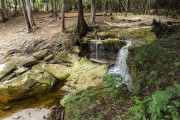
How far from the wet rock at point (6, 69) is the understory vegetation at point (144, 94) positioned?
4.27m

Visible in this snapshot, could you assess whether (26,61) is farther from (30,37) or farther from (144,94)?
(144,94)

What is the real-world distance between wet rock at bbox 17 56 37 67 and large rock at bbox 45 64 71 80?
0.88 m

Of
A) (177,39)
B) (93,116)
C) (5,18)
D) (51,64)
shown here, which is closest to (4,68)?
(51,64)

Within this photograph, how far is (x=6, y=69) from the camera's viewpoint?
12039mm

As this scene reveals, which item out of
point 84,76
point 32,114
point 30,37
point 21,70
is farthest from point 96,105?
point 30,37

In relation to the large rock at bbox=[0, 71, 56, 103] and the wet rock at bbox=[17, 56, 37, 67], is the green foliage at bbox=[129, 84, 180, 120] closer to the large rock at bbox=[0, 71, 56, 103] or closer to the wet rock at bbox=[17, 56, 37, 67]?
the large rock at bbox=[0, 71, 56, 103]

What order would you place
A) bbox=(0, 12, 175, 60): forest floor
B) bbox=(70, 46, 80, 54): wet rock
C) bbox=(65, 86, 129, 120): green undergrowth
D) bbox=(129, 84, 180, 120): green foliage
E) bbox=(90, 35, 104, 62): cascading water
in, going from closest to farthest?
1. bbox=(129, 84, 180, 120): green foliage
2. bbox=(65, 86, 129, 120): green undergrowth
3. bbox=(90, 35, 104, 62): cascading water
4. bbox=(70, 46, 80, 54): wet rock
5. bbox=(0, 12, 175, 60): forest floor

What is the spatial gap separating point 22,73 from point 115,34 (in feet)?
21.4

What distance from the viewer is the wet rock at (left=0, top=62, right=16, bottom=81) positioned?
11695mm

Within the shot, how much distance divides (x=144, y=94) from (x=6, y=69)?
8095mm

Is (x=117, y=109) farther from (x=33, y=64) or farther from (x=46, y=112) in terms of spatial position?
(x=33, y=64)

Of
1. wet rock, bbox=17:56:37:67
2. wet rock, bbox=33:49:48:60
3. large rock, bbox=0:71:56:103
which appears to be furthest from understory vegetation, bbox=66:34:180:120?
wet rock, bbox=33:49:48:60

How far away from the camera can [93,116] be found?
7383 millimetres

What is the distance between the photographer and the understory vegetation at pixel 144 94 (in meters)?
5.54
